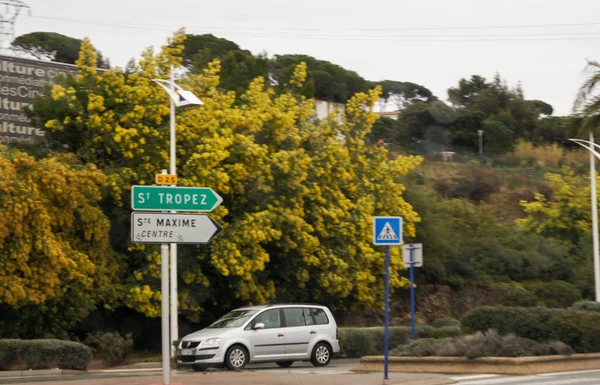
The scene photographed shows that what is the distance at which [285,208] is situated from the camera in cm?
3306

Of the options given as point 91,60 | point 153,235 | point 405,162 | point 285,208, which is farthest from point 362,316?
point 153,235

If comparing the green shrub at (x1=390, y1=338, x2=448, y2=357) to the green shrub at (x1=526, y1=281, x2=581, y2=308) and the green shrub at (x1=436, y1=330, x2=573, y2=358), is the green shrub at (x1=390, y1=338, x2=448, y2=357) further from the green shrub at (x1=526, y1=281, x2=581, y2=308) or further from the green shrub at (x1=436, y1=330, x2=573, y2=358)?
the green shrub at (x1=526, y1=281, x2=581, y2=308)

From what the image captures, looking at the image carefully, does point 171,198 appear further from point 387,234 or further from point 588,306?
point 588,306

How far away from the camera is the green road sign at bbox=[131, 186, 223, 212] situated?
13.9 metres

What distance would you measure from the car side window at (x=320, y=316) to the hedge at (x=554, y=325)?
170 inches

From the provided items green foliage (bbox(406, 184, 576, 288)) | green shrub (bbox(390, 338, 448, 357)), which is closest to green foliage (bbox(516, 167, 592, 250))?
green foliage (bbox(406, 184, 576, 288))

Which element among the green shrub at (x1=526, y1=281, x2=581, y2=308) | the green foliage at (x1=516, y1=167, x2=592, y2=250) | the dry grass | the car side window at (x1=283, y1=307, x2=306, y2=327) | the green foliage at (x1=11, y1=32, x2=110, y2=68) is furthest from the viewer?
the dry grass

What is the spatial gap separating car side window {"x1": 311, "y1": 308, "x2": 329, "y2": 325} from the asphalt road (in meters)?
6.49

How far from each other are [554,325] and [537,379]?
12.6 feet

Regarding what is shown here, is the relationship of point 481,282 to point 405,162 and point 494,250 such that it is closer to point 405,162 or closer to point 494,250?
point 494,250

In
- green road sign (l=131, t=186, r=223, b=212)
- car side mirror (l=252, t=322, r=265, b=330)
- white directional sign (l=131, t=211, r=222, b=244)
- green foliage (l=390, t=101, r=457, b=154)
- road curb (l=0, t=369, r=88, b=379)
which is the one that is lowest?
road curb (l=0, t=369, r=88, b=379)

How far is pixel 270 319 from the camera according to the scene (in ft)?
78.7

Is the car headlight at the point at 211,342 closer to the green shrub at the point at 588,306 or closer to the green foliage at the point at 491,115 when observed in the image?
the green shrub at the point at 588,306

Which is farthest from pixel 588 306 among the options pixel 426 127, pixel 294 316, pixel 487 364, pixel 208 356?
pixel 426 127
